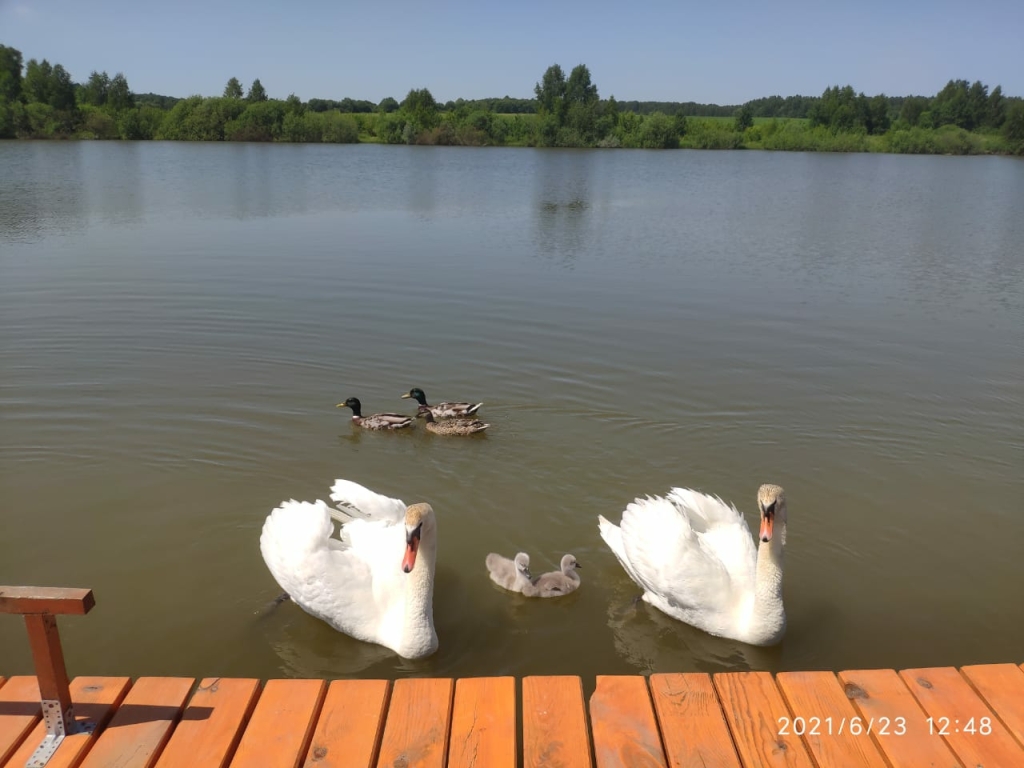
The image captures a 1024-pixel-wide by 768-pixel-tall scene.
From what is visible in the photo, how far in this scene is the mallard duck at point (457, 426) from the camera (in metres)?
9.45

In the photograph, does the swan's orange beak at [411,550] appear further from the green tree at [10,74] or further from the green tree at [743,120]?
the green tree at [743,120]

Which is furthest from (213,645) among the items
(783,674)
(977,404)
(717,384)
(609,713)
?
(977,404)

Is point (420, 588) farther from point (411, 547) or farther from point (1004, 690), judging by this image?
point (1004, 690)

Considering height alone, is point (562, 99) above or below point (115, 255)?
above

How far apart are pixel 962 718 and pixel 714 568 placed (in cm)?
196

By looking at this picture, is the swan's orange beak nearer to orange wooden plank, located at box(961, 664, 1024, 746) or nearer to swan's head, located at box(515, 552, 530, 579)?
swan's head, located at box(515, 552, 530, 579)

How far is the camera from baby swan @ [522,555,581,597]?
6.41 meters

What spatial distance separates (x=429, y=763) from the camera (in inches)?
149

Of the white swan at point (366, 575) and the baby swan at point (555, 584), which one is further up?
the white swan at point (366, 575)

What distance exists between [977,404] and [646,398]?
452cm

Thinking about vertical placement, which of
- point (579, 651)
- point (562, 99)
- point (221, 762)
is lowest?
point (579, 651)

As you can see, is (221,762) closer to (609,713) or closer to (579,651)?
(609,713)
